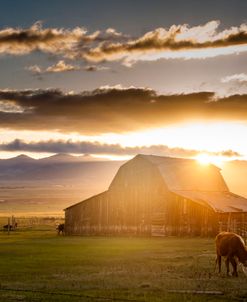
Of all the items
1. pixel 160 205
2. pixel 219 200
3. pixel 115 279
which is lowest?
pixel 115 279

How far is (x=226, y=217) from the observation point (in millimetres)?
65375

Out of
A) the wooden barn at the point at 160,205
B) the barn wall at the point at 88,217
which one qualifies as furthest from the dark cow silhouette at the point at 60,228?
the wooden barn at the point at 160,205

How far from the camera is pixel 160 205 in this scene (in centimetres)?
6975

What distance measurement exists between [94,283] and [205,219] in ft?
138

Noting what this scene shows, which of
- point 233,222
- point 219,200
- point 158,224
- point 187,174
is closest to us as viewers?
point 233,222

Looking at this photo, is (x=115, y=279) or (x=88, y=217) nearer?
(x=115, y=279)

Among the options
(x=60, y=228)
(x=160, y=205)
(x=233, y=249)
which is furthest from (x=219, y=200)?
(x=233, y=249)

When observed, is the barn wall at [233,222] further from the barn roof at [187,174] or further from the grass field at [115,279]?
the grass field at [115,279]

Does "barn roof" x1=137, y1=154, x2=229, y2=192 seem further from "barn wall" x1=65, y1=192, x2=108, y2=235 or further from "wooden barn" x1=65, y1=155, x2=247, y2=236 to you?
"barn wall" x1=65, y1=192, x2=108, y2=235

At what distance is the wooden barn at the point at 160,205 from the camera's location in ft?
216

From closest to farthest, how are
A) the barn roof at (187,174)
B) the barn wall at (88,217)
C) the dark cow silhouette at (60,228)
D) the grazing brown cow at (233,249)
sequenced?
1. the grazing brown cow at (233,249)
2. the barn roof at (187,174)
3. the dark cow silhouette at (60,228)
4. the barn wall at (88,217)

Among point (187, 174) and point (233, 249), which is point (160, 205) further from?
point (233, 249)

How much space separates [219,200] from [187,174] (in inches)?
268

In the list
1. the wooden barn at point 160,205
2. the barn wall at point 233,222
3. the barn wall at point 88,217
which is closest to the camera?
the barn wall at point 233,222
